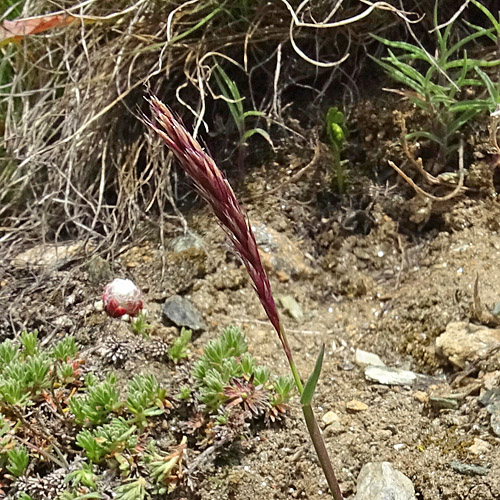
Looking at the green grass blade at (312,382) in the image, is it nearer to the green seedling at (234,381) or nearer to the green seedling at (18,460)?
the green seedling at (234,381)

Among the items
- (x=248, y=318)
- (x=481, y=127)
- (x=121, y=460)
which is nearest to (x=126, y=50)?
(x=248, y=318)

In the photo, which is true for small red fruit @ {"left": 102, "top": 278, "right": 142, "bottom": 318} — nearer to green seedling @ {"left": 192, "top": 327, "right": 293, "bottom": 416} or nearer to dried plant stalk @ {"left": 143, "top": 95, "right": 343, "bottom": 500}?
green seedling @ {"left": 192, "top": 327, "right": 293, "bottom": 416}

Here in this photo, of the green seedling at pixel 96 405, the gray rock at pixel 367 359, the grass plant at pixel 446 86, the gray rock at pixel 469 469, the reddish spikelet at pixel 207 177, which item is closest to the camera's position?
the reddish spikelet at pixel 207 177

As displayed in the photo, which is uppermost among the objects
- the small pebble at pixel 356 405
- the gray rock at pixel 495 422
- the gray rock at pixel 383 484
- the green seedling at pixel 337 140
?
the green seedling at pixel 337 140

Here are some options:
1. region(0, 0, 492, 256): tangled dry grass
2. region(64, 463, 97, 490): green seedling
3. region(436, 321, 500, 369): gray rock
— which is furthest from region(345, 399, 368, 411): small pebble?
region(0, 0, 492, 256): tangled dry grass

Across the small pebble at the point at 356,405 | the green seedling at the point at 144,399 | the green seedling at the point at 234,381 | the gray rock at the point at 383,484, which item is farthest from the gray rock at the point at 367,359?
the green seedling at the point at 144,399

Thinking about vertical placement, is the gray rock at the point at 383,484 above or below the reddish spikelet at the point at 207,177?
below

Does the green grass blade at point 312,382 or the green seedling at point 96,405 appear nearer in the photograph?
the green grass blade at point 312,382
